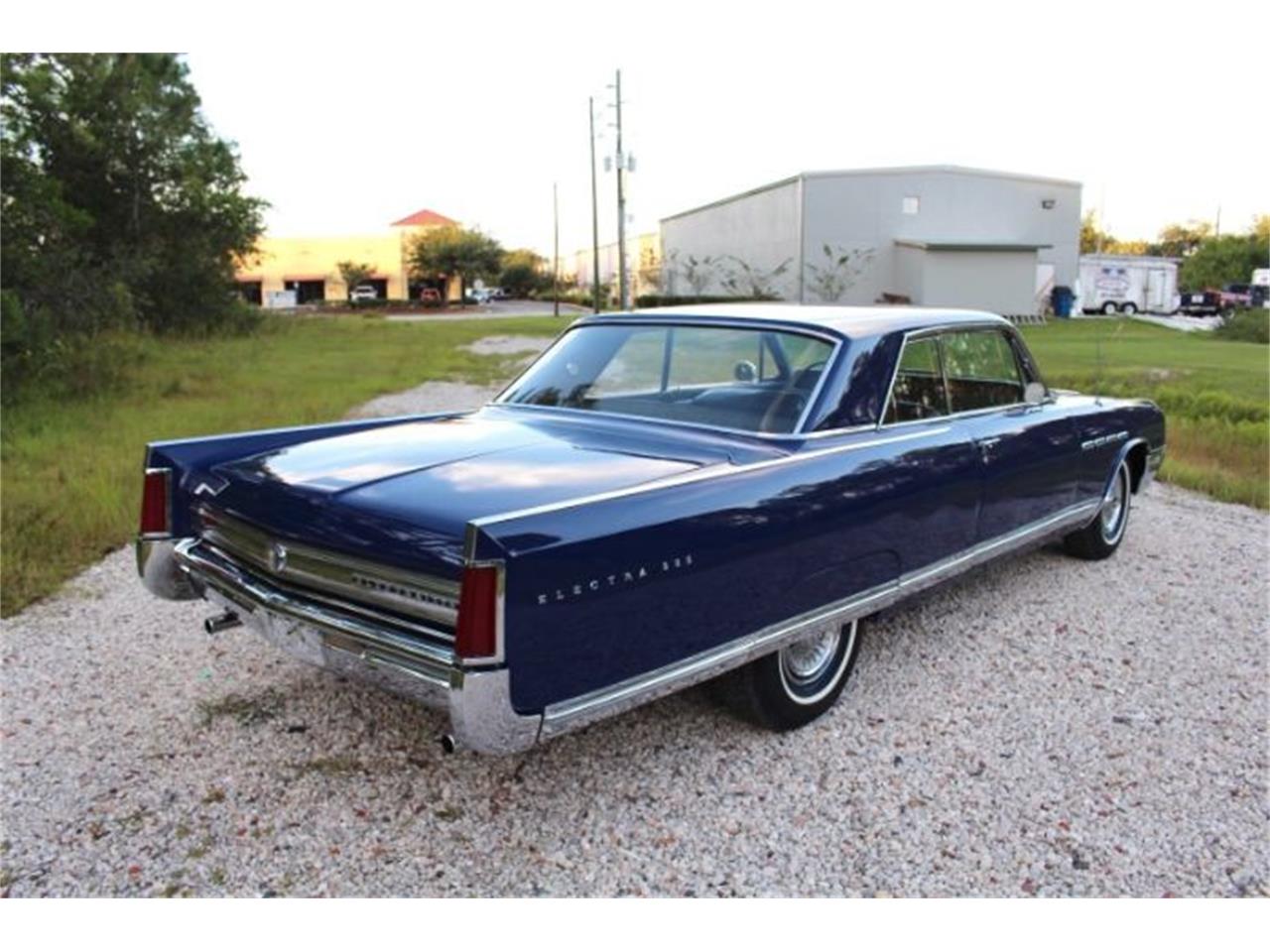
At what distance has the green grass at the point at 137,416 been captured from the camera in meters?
5.78

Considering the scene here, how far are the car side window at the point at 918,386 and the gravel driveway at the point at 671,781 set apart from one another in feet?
3.26

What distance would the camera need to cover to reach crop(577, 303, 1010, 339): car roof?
384cm

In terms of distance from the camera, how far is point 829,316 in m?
3.99

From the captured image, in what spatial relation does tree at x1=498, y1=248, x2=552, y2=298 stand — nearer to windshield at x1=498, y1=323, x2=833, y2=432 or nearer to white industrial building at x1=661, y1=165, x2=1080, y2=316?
Result: white industrial building at x1=661, y1=165, x2=1080, y2=316

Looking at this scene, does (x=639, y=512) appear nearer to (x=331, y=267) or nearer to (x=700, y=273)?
(x=700, y=273)

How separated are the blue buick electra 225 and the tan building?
66.0 metres

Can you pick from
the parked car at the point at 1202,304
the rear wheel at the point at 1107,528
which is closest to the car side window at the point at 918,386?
the rear wheel at the point at 1107,528

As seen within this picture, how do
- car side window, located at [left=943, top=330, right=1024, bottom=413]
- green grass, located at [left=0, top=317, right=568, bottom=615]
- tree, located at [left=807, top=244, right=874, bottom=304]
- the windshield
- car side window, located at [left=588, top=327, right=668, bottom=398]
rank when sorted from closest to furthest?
1. the windshield
2. car side window, located at [left=588, top=327, right=668, bottom=398]
3. car side window, located at [left=943, top=330, right=1024, bottom=413]
4. green grass, located at [left=0, top=317, right=568, bottom=615]
5. tree, located at [left=807, top=244, right=874, bottom=304]

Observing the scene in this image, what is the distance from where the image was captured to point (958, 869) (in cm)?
266

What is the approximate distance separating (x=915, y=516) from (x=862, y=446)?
368 millimetres

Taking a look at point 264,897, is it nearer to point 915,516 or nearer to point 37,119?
point 915,516

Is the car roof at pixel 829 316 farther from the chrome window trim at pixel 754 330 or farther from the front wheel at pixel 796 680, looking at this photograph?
the front wheel at pixel 796 680

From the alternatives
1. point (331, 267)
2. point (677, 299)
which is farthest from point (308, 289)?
point (677, 299)

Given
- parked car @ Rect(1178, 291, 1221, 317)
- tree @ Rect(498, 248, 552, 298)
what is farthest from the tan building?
parked car @ Rect(1178, 291, 1221, 317)
